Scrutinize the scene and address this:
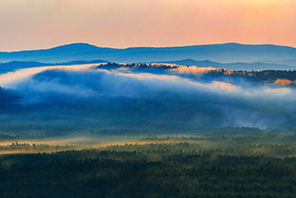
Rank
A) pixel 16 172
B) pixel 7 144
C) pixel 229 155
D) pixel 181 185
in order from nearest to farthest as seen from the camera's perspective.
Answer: pixel 181 185 → pixel 16 172 → pixel 229 155 → pixel 7 144

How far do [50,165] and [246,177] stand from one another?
23.5 metres

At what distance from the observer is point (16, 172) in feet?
368

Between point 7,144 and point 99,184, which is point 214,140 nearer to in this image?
point 7,144

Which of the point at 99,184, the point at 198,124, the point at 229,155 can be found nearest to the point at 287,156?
the point at 229,155

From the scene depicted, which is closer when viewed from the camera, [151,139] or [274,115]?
[151,139]

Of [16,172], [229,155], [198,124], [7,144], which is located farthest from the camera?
[198,124]

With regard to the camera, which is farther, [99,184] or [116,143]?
[116,143]

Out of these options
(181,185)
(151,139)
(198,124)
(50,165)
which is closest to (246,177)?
(181,185)

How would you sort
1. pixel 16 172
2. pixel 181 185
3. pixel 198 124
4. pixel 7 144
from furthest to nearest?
pixel 198 124 < pixel 7 144 < pixel 16 172 < pixel 181 185

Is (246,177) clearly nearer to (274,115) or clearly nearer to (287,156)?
(287,156)

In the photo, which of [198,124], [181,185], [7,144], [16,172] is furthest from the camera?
[198,124]

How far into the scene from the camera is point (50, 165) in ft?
379

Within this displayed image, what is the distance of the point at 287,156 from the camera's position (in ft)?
409

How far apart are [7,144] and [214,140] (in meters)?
31.2
